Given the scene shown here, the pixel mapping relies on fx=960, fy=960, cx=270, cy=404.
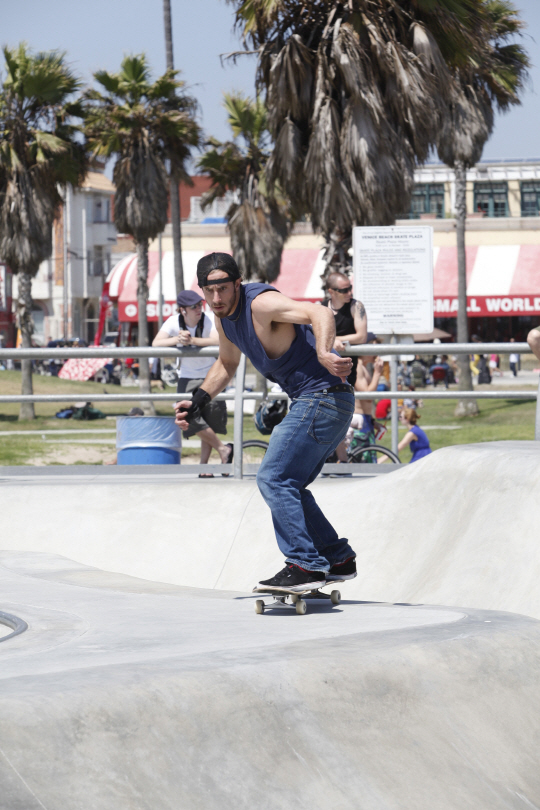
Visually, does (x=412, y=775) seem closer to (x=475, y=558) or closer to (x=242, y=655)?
(x=242, y=655)

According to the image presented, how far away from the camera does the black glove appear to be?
4.91 meters

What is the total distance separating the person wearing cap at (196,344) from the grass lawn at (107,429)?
3.80 metres

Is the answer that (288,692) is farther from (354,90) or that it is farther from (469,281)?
(469,281)

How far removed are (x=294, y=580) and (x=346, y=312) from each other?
14.3 ft

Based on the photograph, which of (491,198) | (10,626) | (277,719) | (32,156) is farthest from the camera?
(491,198)

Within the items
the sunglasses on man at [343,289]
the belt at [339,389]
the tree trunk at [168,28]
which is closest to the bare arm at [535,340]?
the sunglasses on man at [343,289]

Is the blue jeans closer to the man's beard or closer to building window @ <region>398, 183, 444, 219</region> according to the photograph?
the man's beard

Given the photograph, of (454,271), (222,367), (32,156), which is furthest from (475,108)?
(222,367)

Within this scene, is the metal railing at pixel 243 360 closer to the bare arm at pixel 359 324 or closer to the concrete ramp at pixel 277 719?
the bare arm at pixel 359 324

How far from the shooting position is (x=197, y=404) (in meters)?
4.96

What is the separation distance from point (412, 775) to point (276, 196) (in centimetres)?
2355

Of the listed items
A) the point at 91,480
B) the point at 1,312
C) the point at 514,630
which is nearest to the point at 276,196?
the point at 91,480

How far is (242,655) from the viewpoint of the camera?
10.9ft

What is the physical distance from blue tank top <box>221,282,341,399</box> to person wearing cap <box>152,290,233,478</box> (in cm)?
325
